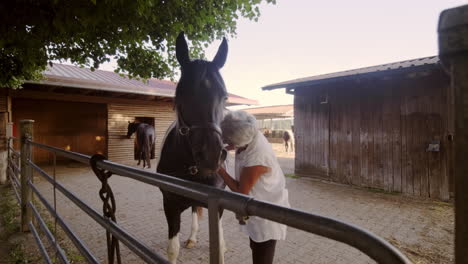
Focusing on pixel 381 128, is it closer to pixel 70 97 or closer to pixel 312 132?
pixel 312 132

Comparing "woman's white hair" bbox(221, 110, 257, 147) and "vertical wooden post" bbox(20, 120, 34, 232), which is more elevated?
"woman's white hair" bbox(221, 110, 257, 147)

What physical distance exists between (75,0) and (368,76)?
24.0ft

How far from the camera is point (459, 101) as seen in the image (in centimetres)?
52

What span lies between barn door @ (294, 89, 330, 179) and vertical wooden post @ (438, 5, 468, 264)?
8.38 meters

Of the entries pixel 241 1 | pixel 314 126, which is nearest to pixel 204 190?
pixel 241 1

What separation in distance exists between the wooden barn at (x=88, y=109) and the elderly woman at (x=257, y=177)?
381 inches

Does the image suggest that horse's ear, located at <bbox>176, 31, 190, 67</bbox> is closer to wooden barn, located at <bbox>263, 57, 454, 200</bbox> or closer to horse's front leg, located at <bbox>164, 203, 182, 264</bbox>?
horse's front leg, located at <bbox>164, 203, 182, 264</bbox>

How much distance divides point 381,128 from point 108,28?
24.8ft

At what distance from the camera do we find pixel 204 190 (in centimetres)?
85

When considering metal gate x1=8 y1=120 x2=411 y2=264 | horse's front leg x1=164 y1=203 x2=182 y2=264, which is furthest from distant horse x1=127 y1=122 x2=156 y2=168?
metal gate x1=8 y1=120 x2=411 y2=264

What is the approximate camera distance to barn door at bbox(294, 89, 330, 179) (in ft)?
27.8

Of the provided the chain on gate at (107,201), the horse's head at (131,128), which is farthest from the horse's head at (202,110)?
the horse's head at (131,128)

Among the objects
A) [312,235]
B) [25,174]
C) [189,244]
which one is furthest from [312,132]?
[25,174]

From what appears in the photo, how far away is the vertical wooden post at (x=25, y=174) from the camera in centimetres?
368
